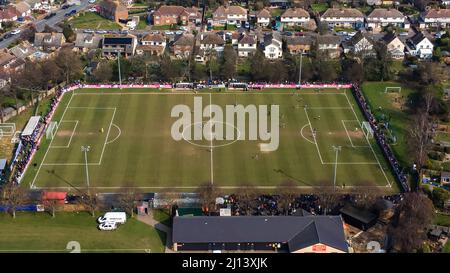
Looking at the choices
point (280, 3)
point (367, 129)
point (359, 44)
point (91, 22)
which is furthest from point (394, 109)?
point (91, 22)

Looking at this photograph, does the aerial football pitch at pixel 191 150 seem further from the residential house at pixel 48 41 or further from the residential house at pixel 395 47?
the residential house at pixel 48 41

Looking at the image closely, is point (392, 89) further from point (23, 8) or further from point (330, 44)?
point (23, 8)

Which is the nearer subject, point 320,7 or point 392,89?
point 392,89

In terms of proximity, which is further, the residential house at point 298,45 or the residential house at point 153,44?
the residential house at point 298,45

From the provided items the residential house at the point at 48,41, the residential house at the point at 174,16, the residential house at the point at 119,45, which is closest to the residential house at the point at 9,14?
the residential house at the point at 48,41

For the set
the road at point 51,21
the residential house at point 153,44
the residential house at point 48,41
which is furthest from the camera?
the road at point 51,21

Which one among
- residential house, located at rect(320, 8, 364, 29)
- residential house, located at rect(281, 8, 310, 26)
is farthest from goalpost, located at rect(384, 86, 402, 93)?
residential house, located at rect(281, 8, 310, 26)
